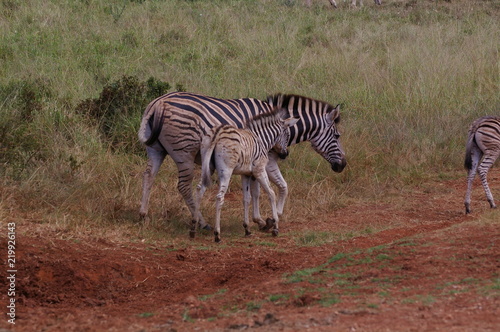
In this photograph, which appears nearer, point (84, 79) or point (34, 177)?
point (34, 177)

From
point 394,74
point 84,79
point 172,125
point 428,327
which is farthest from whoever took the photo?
point 394,74

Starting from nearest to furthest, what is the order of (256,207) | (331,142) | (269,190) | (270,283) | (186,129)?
(270,283) < (269,190) < (186,129) < (256,207) < (331,142)

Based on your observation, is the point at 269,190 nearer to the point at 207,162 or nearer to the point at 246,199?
the point at 246,199

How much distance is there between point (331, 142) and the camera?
10.5 metres

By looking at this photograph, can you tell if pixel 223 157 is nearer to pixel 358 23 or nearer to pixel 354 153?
pixel 354 153

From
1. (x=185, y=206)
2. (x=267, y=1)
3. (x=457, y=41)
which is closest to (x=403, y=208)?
(x=185, y=206)

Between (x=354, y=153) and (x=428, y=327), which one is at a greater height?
(x=428, y=327)

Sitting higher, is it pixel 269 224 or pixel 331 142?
pixel 331 142

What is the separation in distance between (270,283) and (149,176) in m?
3.41

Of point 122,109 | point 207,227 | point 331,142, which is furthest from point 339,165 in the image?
point 122,109

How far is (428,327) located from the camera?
184 inches

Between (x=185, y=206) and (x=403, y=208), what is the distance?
3.09 m

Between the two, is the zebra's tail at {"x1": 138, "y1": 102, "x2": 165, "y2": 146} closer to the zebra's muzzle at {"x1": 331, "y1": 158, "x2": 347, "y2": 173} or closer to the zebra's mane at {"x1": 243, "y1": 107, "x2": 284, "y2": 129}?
the zebra's mane at {"x1": 243, "y1": 107, "x2": 284, "y2": 129}

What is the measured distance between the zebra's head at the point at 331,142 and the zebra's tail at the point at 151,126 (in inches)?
98.6
